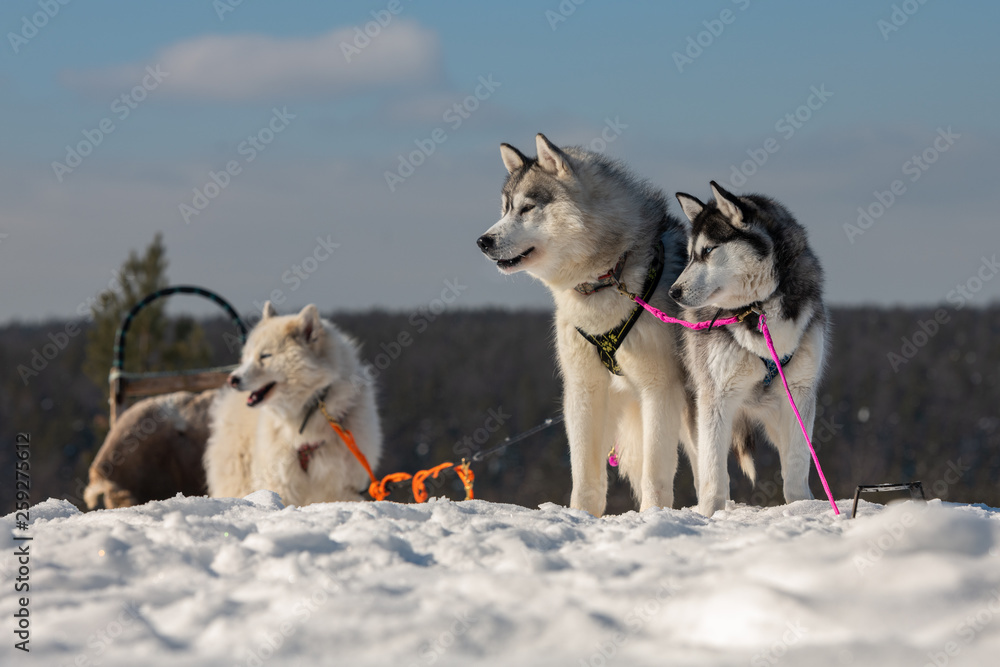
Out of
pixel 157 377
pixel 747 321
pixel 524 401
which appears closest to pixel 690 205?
pixel 747 321

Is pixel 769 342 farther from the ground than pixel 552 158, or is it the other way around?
pixel 552 158

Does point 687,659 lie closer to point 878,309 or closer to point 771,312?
point 771,312

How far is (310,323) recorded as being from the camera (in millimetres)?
7469

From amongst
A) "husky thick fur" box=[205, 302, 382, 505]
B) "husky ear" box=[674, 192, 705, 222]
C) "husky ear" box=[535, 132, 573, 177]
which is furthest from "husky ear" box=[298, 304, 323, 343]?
"husky ear" box=[674, 192, 705, 222]

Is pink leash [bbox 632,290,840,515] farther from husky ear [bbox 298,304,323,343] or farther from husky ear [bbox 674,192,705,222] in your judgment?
husky ear [bbox 298,304,323,343]

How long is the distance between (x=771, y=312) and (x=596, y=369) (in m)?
1.17

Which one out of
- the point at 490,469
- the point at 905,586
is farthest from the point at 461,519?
the point at 490,469

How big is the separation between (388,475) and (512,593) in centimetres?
405

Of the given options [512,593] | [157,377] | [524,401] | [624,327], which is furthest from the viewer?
[524,401]

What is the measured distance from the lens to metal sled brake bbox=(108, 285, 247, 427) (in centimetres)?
925

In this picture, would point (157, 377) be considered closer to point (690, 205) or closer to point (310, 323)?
point (310, 323)

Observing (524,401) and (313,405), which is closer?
(313,405)

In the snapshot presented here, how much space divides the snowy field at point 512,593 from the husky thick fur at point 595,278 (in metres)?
1.27

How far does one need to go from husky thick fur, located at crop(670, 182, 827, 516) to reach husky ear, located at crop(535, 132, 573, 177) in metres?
0.72
